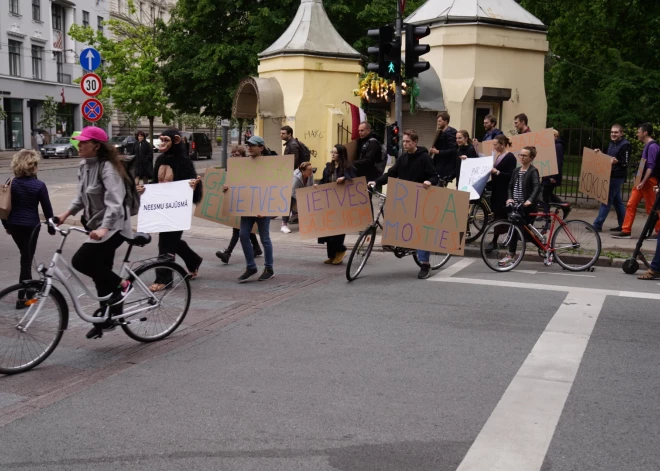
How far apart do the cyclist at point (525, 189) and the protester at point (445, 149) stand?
169 centimetres

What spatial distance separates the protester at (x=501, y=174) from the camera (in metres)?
11.3

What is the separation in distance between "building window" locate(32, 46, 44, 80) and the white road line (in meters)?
55.0

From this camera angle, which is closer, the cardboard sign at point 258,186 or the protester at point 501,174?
the cardboard sign at point 258,186

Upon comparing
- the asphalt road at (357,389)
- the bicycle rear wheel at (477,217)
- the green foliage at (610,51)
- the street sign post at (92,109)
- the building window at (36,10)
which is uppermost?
the building window at (36,10)

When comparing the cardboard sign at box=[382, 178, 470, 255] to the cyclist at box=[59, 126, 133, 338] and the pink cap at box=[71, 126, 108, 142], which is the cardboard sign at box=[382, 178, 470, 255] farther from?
the pink cap at box=[71, 126, 108, 142]

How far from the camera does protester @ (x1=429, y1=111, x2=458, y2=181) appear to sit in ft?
39.6

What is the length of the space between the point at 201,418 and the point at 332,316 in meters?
2.93

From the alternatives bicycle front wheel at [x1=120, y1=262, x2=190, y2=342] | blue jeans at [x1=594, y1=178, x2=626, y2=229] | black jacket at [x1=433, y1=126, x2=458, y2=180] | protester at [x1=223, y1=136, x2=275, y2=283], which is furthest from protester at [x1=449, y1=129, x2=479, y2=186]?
bicycle front wheel at [x1=120, y1=262, x2=190, y2=342]

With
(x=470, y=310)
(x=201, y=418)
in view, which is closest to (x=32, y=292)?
(x=201, y=418)

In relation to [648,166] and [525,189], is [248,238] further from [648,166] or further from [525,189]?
[648,166]

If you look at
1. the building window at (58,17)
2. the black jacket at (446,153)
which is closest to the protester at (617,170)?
the black jacket at (446,153)

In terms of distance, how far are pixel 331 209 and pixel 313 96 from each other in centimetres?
1198

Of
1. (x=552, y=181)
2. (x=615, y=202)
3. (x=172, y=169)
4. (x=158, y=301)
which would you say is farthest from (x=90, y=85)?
(x=615, y=202)

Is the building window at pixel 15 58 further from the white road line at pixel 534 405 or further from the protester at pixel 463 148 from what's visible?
the white road line at pixel 534 405
